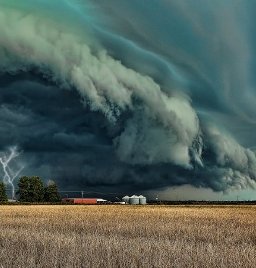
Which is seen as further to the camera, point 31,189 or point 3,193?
point 31,189

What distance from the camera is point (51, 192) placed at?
17662 centimetres

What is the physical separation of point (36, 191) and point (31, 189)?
182 centimetres

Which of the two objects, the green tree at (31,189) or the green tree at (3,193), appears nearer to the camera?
the green tree at (3,193)

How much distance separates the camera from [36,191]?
174750 millimetres

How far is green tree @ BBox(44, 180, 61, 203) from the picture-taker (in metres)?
176

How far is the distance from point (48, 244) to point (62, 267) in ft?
15.0

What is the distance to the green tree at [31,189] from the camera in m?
174

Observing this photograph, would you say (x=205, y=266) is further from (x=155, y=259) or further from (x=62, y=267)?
(x=62, y=267)

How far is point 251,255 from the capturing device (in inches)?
474

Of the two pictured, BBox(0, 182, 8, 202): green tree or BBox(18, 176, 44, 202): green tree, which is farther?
BBox(18, 176, 44, 202): green tree

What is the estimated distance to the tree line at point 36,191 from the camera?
174 m

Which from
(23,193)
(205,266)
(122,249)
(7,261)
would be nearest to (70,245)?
(122,249)

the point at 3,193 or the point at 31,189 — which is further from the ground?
the point at 31,189

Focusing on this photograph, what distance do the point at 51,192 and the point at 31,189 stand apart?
6642 mm
